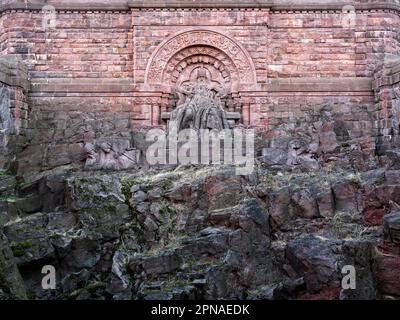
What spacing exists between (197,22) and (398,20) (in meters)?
7.48

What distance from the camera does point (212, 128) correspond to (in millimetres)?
19938

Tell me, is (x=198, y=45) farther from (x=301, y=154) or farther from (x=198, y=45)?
(x=301, y=154)

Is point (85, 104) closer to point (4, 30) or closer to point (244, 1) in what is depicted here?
point (4, 30)

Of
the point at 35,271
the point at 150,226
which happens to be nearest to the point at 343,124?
the point at 150,226

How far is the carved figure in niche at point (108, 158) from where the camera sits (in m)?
18.8

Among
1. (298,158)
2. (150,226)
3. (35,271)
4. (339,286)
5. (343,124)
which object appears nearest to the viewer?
(339,286)

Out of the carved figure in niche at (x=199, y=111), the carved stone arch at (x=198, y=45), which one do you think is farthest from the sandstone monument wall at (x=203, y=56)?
the carved figure in niche at (x=199, y=111)

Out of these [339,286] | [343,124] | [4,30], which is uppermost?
[4,30]

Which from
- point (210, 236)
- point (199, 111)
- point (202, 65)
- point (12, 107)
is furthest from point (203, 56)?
point (210, 236)

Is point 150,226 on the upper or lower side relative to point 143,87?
lower

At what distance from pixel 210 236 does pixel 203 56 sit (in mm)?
9549

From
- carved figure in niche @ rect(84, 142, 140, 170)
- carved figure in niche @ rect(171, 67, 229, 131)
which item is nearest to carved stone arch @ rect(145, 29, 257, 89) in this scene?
carved figure in niche @ rect(171, 67, 229, 131)

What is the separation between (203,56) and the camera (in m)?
22.1

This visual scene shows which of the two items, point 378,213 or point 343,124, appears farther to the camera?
point 343,124
